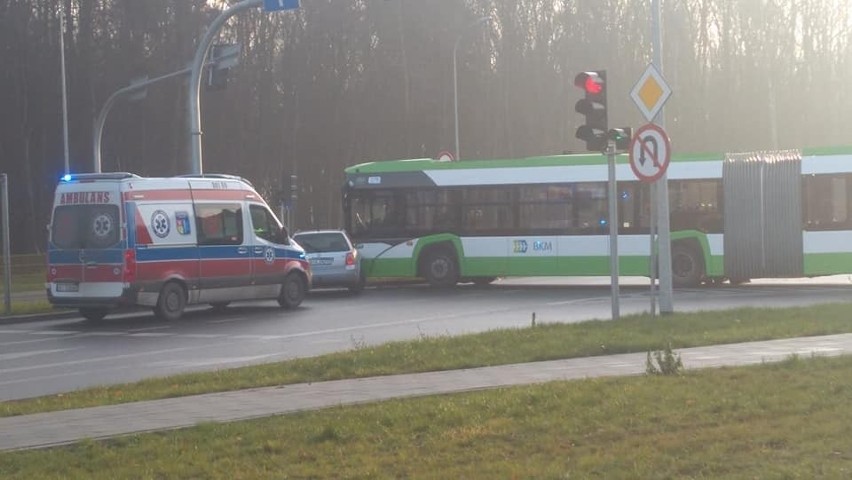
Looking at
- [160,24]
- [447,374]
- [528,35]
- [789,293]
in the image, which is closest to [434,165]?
A: [789,293]

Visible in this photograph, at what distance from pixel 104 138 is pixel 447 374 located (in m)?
49.9

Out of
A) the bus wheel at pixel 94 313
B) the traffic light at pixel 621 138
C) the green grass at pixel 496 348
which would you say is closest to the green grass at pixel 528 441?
the green grass at pixel 496 348

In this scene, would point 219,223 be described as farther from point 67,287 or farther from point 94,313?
point 67,287

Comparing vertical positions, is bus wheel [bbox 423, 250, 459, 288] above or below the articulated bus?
below

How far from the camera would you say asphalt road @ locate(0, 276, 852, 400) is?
16547 mm

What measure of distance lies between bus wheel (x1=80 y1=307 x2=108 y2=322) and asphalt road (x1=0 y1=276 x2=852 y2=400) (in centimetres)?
22

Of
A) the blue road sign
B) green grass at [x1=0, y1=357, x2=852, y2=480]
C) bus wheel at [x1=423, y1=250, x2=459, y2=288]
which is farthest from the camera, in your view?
bus wheel at [x1=423, y1=250, x2=459, y2=288]

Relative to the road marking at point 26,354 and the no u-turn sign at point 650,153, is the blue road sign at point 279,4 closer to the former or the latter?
the road marking at point 26,354

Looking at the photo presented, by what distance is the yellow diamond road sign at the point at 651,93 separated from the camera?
Answer: 57.9 ft

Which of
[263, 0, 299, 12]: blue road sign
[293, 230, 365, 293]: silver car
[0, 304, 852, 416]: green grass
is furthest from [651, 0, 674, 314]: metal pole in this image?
[293, 230, 365, 293]: silver car

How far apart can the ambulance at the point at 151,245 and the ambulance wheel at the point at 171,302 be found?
19 mm

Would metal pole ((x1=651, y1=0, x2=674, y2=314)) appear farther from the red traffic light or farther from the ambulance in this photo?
the ambulance

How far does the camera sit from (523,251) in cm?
3152

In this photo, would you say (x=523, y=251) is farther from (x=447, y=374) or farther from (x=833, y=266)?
→ (x=447, y=374)
